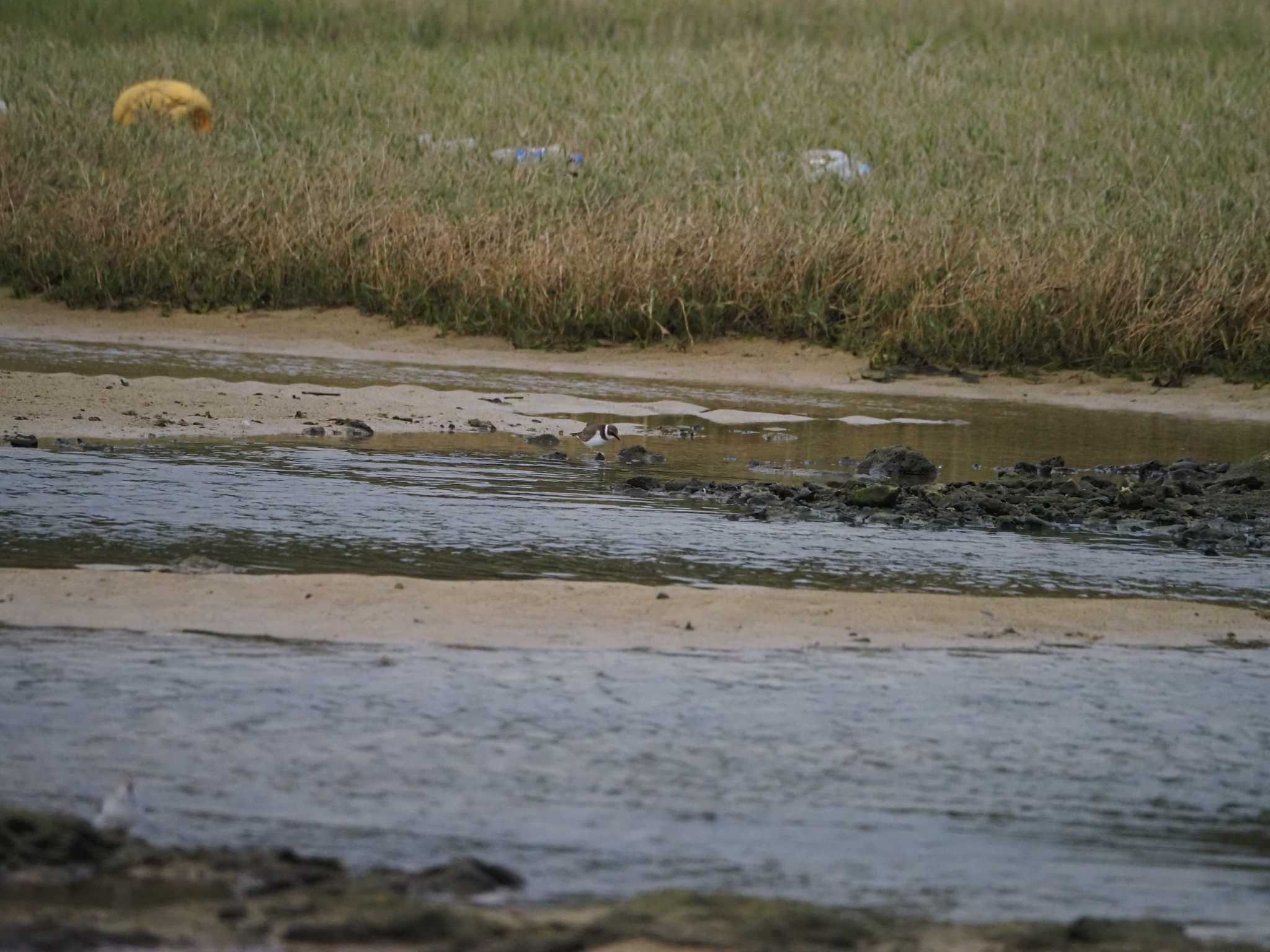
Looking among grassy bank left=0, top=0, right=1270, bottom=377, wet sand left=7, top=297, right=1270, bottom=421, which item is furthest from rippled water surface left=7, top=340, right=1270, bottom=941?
grassy bank left=0, top=0, right=1270, bottom=377

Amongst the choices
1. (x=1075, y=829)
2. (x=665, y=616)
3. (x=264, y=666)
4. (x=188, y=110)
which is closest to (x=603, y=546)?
(x=665, y=616)

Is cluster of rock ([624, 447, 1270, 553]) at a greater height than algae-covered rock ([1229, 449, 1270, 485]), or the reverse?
algae-covered rock ([1229, 449, 1270, 485])

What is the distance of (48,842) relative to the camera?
3.19 meters

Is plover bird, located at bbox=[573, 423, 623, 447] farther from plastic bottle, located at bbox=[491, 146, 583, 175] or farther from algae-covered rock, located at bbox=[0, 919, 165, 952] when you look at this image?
plastic bottle, located at bbox=[491, 146, 583, 175]

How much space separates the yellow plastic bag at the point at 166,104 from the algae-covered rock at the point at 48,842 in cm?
2384

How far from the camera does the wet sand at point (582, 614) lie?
5.17 metres

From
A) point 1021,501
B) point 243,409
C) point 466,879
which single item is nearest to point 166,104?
point 243,409

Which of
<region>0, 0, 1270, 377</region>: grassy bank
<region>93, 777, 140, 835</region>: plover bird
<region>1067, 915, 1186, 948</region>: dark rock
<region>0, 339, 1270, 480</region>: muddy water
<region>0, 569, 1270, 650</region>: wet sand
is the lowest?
<region>0, 339, 1270, 480</region>: muddy water

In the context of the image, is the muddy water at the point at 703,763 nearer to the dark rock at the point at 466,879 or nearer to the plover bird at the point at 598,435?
the dark rock at the point at 466,879

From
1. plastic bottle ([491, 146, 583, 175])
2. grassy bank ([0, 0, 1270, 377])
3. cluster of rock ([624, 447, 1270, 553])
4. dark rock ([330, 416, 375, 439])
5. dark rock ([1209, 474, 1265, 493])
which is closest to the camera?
cluster of rock ([624, 447, 1270, 553])

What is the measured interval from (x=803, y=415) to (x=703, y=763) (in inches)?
353

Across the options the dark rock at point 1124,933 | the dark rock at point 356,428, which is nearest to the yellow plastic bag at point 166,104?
the dark rock at point 356,428

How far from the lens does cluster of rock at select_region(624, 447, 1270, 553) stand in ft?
26.3

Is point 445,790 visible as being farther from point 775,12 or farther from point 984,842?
point 775,12
